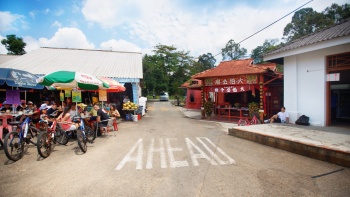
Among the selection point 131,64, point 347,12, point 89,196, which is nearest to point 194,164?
point 89,196

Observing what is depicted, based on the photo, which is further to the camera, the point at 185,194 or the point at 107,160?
the point at 107,160

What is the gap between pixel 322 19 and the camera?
36.8m

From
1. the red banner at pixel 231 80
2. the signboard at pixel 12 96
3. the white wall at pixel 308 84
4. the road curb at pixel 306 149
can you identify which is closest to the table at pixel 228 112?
the red banner at pixel 231 80

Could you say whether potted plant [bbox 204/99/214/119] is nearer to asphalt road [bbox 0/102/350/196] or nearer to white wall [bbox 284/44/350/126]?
white wall [bbox 284/44/350/126]

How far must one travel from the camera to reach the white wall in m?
8.48

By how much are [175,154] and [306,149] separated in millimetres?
3998

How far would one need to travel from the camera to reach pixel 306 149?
5.49 m

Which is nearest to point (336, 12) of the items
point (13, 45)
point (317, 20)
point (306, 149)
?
point (317, 20)

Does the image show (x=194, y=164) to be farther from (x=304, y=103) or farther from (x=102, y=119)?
(x=304, y=103)

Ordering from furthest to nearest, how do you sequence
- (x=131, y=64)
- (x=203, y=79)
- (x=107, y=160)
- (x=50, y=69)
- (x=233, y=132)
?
(x=131, y=64) < (x=203, y=79) < (x=50, y=69) < (x=233, y=132) < (x=107, y=160)

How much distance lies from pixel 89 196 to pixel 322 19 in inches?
1945

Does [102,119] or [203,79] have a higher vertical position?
[203,79]

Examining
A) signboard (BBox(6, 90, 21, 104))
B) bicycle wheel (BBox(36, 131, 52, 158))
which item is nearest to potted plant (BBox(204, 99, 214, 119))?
bicycle wheel (BBox(36, 131, 52, 158))

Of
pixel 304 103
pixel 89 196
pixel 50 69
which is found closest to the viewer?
pixel 89 196
